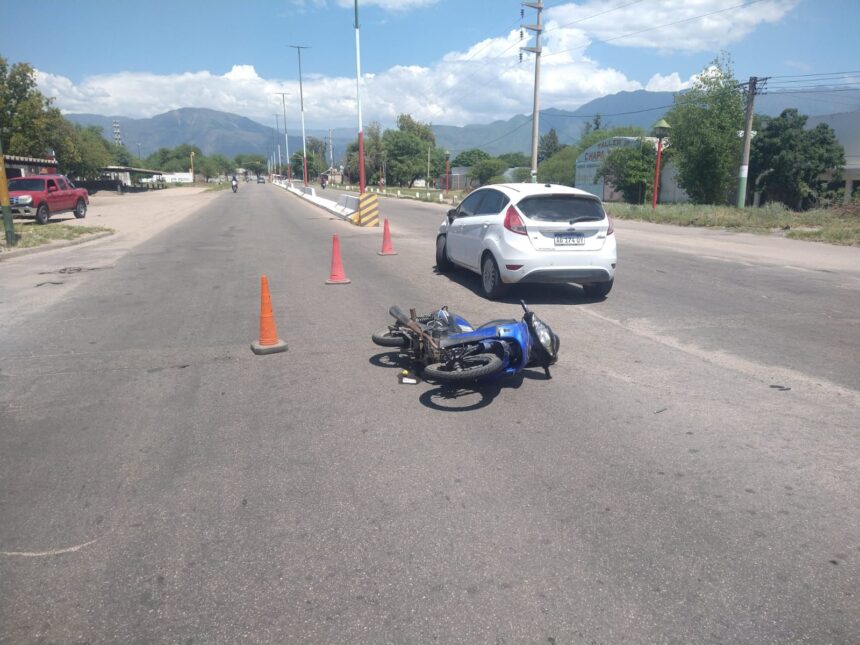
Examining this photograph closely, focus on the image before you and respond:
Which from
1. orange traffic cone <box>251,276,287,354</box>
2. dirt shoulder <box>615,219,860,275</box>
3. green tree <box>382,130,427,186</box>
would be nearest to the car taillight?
orange traffic cone <box>251,276,287,354</box>

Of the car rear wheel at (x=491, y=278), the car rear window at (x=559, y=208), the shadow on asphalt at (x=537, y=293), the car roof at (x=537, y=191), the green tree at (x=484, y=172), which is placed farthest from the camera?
the green tree at (x=484, y=172)

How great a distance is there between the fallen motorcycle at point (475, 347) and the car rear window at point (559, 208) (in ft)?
11.1

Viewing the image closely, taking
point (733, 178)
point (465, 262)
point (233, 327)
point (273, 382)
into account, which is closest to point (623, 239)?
point (465, 262)

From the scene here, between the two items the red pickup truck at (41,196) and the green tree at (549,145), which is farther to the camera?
the green tree at (549,145)

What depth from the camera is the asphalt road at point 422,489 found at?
2.71m

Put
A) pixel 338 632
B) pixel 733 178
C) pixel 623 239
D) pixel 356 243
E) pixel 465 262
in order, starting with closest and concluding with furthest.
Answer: pixel 338 632, pixel 465 262, pixel 356 243, pixel 623 239, pixel 733 178

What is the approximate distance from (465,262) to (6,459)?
7189 millimetres

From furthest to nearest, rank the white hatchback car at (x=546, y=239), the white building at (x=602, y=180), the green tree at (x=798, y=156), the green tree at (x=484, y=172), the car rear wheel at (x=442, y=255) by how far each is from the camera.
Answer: the green tree at (x=484, y=172) < the white building at (x=602, y=180) < the green tree at (x=798, y=156) < the car rear wheel at (x=442, y=255) < the white hatchback car at (x=546, y=239)

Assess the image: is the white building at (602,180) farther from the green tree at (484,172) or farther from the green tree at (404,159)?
the green tree at (404,159)

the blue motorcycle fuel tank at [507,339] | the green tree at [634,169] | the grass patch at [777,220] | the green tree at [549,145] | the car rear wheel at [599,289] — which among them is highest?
the green tree at [549,145]

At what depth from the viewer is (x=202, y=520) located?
3.42 metres

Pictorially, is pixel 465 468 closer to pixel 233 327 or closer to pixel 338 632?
pixel 338 632

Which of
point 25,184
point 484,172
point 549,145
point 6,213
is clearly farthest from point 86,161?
point 549,145

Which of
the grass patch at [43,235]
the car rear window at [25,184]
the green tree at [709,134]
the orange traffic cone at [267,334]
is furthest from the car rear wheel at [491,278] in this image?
the green tree at [709,134]
